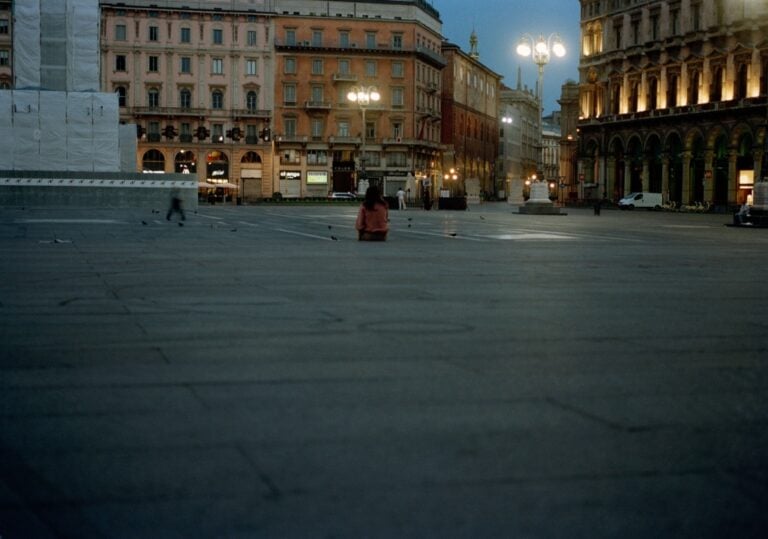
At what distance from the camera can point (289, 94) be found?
90000mm

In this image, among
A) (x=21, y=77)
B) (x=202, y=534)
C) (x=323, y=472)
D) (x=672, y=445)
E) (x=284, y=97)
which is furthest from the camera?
(x=284, y=97)

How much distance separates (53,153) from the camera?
144 feet

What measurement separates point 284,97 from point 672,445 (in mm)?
87589

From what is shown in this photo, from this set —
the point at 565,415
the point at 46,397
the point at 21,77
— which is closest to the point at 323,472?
the point at 565,415

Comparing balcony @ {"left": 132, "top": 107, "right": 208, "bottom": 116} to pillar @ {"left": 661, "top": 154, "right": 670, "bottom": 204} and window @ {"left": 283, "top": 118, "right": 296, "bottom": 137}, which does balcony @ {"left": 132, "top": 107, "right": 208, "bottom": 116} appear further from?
pillar @ {"left": 661, "top": 154, "right": 670, "bottom": 204}

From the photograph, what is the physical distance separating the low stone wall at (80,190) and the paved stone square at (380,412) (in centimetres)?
3467

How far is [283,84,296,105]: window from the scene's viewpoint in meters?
89.7

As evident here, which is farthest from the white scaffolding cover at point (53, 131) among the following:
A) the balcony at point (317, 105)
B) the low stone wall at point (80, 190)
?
the balcony at point (317, 105)

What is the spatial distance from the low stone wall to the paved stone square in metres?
34.7

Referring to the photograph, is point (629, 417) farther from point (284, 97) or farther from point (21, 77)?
point (284, 97)

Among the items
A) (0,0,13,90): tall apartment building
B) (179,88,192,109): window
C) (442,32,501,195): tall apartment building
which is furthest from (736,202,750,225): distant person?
(442,32,501,195): tall apartment building

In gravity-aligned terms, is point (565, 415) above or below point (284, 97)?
below

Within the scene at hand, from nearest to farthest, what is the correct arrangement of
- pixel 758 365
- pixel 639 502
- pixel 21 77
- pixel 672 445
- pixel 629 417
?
pixel 639 502
pixel 672 445
pixel 629 417
pixel 758 365
pixel 21 77

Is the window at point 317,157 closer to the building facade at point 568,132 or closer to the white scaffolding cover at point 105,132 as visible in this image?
the building facade at point 568,132
